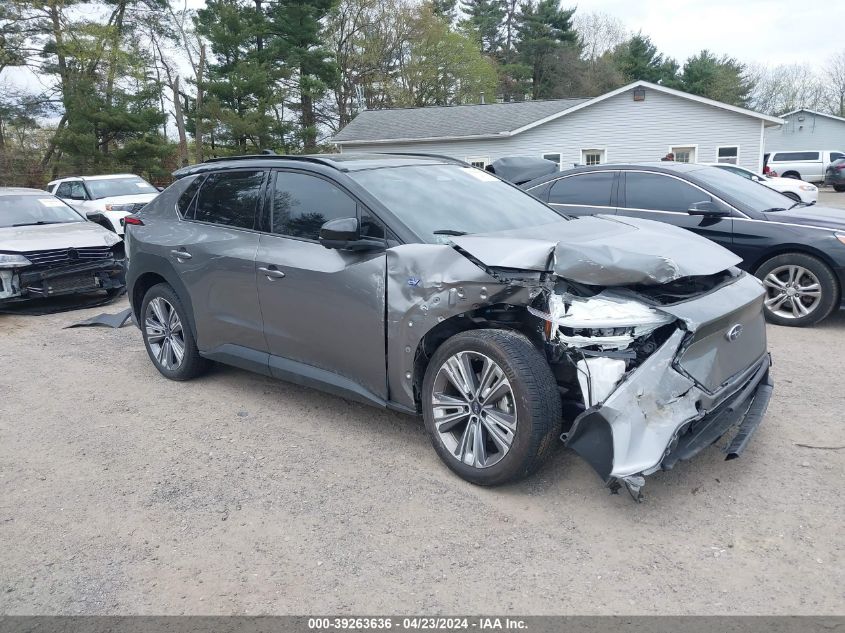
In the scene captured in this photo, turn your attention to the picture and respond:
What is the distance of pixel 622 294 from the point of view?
3246 millimetres

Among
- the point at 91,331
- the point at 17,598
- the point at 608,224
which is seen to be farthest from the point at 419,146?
the point at 17,598

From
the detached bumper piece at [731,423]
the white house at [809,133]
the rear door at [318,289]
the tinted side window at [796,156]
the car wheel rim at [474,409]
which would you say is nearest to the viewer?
the detached bumper piece at [731,423]

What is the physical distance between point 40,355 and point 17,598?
14.4ft

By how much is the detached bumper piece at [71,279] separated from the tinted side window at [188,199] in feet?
12.4

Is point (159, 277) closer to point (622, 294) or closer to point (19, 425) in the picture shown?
point (19, 425)

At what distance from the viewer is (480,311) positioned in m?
3.58

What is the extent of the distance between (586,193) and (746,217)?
5.91 feet

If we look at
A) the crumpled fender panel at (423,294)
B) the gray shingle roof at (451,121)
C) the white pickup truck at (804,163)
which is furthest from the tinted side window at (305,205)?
the white pickup truck at (804,163)

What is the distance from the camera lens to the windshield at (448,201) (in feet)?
13.3

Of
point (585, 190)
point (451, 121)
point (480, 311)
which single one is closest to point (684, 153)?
point (451, 121)

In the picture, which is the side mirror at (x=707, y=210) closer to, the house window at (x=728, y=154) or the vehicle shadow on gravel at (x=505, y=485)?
the vehicle shadow on gravel at (x=505, y=485)

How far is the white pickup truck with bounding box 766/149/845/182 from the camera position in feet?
100
